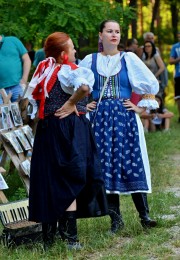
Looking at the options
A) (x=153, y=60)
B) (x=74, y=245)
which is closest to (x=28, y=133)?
(x=74, y=245)

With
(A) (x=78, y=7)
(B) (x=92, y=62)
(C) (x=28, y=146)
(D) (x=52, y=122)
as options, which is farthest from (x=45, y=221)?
(A) (x=78, y=7)

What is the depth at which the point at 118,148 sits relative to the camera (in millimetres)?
6281

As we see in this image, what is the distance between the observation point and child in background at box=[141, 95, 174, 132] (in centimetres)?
1417

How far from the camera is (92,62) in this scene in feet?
21.0

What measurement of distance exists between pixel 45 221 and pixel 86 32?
4939 mm

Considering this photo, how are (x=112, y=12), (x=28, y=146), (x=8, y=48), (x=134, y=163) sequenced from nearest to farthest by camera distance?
(x=134, y=163)
(x=28, y=146)
(x=8, y=48)
(x=112, y=12)

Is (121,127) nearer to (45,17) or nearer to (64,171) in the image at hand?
(64,171)

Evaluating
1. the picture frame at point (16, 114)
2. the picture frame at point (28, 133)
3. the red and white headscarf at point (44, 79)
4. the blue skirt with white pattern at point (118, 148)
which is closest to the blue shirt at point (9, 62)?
the picture frame at point (16, 114)

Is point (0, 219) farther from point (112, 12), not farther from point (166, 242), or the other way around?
point (112, 12)

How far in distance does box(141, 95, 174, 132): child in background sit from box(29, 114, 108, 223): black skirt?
26.9 ft

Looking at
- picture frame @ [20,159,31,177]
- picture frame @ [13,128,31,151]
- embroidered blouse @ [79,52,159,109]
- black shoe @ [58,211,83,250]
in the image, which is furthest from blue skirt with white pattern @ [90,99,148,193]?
picture frame @ [13,128,31,151]

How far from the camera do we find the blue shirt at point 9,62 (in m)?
9.14

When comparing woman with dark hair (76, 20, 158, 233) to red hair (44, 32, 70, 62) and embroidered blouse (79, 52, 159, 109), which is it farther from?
red hair (44, 32, 70, 62)

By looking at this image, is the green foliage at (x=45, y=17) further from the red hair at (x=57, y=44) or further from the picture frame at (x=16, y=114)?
the red hair at (x=57, y=44)
